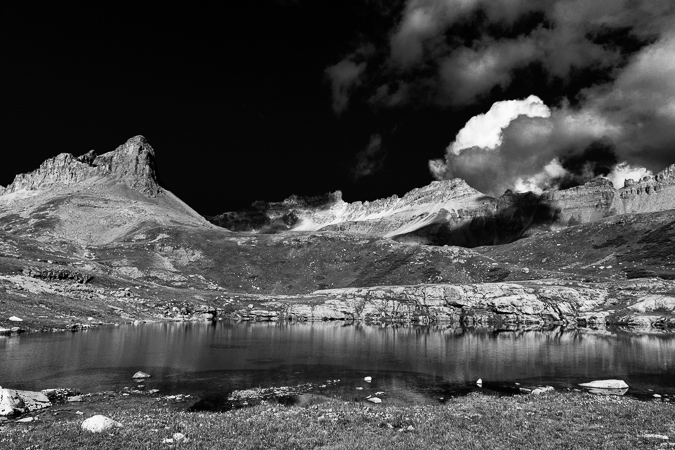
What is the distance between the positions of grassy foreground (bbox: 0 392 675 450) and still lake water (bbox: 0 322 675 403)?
38.2 ft

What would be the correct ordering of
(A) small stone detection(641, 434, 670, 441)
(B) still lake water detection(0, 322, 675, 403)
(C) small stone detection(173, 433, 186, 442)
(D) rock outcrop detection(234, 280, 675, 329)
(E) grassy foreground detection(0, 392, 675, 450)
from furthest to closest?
(D) rock outcrop detection(234, 280, 675, 329) → (B) still lake water detection(0, 322, 675, 403) → (C) small stone detection(173, 433, 186, 442) → (A) small stone detection(641, 434, 670, 441) → (E) grassy foreground detection(0, 392, 675, 450)

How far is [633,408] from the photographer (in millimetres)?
32938

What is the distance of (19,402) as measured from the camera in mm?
33156

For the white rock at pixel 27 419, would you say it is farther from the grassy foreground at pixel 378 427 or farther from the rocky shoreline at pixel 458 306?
the rocky shoreline at pixel 458 306

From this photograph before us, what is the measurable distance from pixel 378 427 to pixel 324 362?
135ft

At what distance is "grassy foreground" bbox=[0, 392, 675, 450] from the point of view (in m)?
22.8

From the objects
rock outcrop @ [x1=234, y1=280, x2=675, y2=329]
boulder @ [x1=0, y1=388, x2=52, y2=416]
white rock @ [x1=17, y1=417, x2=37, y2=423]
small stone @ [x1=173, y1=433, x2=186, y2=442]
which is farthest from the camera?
rock outcrop @ [x1=234, y1=280, x2=675, y2=329]

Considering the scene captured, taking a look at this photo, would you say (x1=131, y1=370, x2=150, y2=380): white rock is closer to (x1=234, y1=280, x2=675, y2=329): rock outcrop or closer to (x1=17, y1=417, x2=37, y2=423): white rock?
(x1=17, y1=417, x2=37, y2=423): white rock

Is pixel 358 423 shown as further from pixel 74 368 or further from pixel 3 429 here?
pixel 74 368

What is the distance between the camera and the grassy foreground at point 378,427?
2275 centimetres

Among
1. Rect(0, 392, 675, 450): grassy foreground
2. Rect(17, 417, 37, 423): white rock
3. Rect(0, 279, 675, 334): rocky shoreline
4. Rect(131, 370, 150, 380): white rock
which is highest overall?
Rect(0, 279, 675, 334): rocky shoreline

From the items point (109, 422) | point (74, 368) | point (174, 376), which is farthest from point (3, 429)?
point (74, 368)

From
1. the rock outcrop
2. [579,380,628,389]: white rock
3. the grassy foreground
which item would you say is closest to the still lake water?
[579,380,628,389]: white rock

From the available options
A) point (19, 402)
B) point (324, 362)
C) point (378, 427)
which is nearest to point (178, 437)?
point (378, 427)
